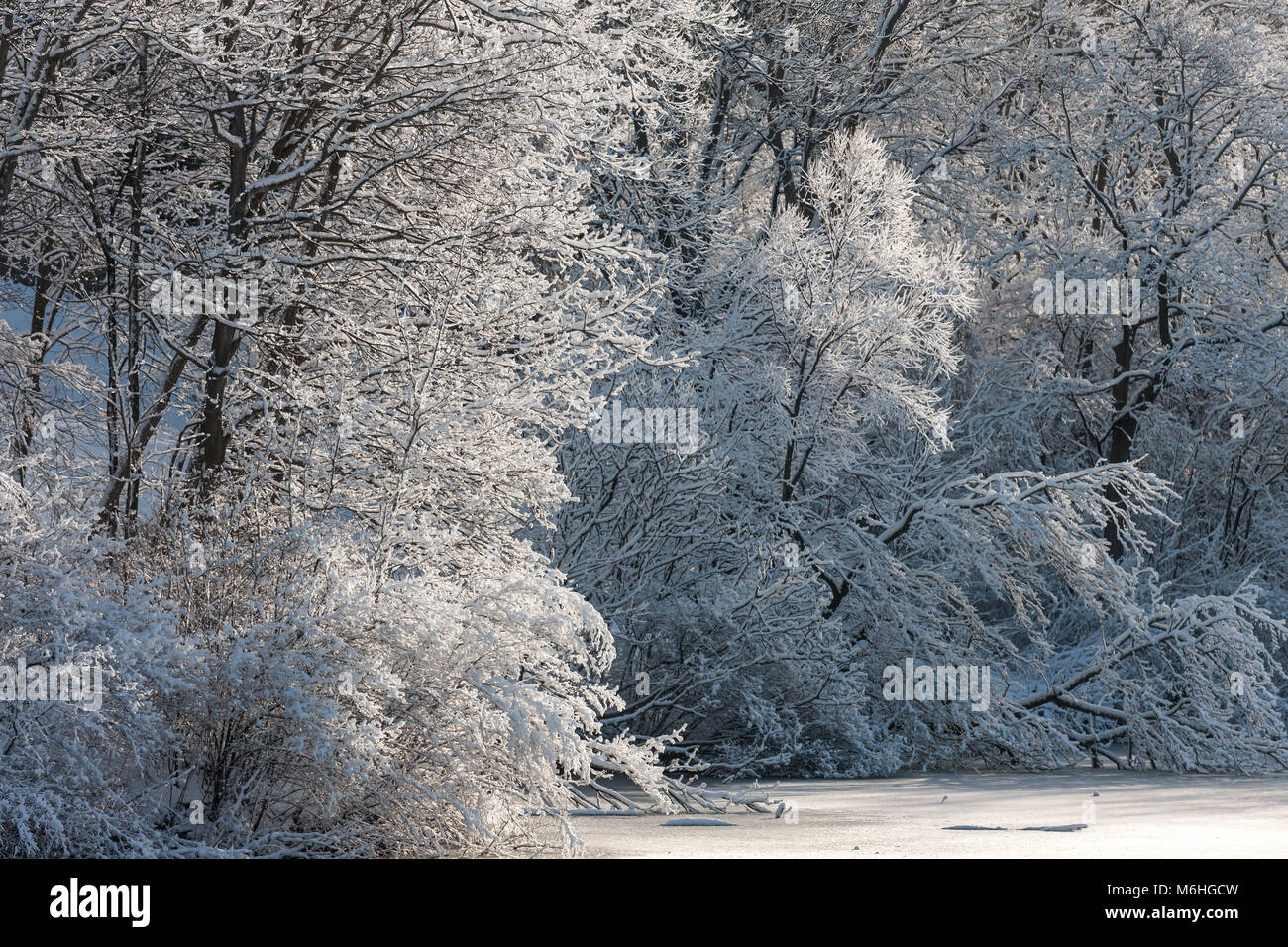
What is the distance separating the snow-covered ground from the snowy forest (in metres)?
0.48

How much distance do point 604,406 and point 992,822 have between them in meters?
4.66

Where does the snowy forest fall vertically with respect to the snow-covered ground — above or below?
above

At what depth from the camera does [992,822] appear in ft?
30.8

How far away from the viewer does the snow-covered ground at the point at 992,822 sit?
7.88 metres

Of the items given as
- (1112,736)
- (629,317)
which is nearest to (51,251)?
(629,317)

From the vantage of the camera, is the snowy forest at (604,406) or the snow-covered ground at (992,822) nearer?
the snowy forest at (604,406)

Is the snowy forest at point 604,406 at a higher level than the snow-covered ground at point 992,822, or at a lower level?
higher

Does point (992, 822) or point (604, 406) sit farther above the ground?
point (604, 406)

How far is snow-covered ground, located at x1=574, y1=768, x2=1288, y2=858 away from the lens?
788 cm

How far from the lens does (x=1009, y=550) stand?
15219mm

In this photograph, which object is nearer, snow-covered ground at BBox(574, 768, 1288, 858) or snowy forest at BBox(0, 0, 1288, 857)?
snowy forest at BBox(0, 0, 1288, 857)

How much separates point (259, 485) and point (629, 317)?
19.5ft

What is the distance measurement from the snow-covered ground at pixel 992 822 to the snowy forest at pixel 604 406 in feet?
1.58
